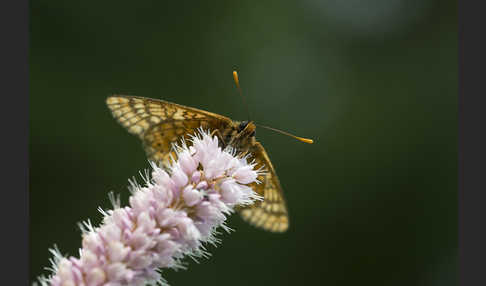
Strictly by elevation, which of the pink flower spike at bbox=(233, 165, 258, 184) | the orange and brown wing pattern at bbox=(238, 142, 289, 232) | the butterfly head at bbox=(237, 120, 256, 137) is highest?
the butterfly head at bbox=(237, 120, 256, 137)

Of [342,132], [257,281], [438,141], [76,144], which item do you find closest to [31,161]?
[76,144]

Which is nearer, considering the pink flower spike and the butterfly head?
the pink flower spike

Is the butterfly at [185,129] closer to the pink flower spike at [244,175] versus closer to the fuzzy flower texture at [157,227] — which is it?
the pink flower spike at [244,175]

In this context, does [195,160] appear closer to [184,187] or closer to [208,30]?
[184,187]

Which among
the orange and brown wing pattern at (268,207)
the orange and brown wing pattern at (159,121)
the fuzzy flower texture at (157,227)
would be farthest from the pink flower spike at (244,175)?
the orange and brown wing pattern at (159,121)

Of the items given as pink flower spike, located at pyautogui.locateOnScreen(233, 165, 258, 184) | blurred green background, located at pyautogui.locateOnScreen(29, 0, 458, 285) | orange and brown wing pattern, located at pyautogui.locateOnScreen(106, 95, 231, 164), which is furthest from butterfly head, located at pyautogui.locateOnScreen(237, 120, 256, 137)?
blurred green background, located at pyautogui.locateOnScreen(29, 0, 458, 285)

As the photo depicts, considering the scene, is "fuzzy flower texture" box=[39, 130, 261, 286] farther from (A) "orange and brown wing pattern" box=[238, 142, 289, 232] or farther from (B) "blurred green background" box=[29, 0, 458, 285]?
(B) "blurred green background" box=[29, 0, 458, 285]
